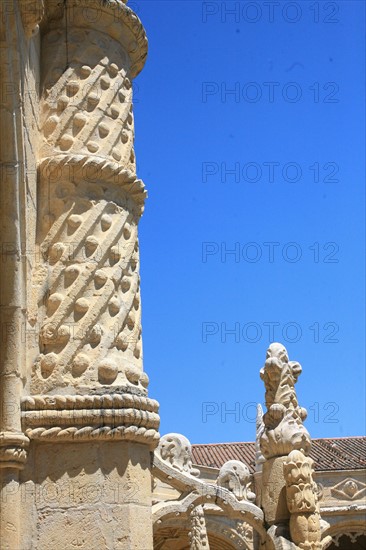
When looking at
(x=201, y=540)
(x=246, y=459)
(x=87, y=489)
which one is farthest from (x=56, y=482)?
(x=246, y=459)

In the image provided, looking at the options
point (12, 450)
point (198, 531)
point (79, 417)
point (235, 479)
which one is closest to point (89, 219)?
point (79, 417)

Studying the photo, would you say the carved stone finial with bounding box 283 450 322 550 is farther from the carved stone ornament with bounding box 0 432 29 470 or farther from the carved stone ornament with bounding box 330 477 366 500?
the carved stone ornament with bounding box 330 477 366 500

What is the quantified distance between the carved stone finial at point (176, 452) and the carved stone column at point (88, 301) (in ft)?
6.49

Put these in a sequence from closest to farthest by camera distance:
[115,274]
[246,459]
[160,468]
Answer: [115,274] < [160,468] < [246,459]

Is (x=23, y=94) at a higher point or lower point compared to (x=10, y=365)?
higher

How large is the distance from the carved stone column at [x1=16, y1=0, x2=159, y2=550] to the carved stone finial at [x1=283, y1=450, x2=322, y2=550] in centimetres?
148

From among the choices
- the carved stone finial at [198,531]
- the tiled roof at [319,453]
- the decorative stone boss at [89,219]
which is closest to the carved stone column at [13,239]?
the decorative stone boss at [89,219]

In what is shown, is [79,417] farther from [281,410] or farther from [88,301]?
[281,410]

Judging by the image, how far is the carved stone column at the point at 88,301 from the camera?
3.40 m

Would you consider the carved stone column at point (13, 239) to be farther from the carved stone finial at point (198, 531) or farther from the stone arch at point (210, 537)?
the stone arch at point (210, 537)

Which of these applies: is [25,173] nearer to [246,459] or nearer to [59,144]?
[59,144]

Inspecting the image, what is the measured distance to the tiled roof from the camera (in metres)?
21.9

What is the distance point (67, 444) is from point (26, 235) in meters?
0.95

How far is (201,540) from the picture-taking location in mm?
6141
